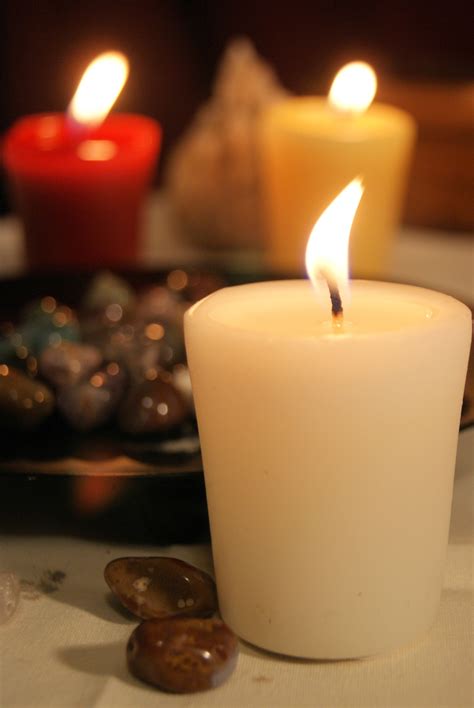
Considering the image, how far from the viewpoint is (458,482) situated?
64 cm

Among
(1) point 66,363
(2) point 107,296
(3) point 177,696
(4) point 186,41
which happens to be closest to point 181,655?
(3) point 177,696

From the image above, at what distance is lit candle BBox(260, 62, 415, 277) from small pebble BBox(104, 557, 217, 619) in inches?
20.5

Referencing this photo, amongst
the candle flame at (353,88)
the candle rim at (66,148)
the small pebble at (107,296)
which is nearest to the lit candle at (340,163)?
the candle flame at (353,88)

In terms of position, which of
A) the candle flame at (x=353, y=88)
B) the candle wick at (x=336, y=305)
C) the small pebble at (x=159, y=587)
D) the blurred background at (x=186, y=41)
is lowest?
the blurred background at (x=186, y=41)

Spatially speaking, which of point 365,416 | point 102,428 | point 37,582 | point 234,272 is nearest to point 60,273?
point 234,272

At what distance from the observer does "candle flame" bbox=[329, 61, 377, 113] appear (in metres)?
0.97

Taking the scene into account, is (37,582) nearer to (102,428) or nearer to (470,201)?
(102,428)

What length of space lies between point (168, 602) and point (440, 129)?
83 centimetres

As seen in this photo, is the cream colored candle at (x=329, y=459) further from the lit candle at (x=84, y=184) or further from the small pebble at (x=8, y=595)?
the lit candle at (x=84, y=184)

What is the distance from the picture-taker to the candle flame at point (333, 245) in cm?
46

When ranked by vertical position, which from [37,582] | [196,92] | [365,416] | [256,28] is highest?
[365,416]

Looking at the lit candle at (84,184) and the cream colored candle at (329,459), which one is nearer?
the cream colored candle at (329,459)

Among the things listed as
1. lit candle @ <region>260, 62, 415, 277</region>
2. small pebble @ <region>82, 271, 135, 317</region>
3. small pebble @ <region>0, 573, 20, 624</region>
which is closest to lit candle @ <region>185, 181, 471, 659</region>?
small pebble @ <region>0, 573, 20, 624</region>

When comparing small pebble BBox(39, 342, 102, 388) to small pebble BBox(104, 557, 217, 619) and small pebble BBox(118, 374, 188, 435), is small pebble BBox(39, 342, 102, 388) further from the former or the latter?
small pebble BBox(104, 557, 217, 619)
